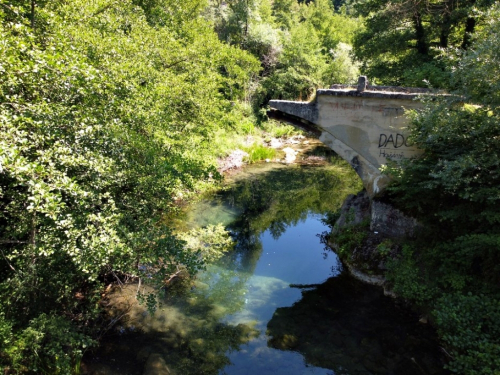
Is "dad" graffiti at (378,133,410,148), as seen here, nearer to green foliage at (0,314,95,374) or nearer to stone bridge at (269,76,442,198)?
stone bridge at (269,76,442,198)

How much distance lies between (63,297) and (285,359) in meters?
4.79

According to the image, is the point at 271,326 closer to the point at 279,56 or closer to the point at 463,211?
the point at 463,211

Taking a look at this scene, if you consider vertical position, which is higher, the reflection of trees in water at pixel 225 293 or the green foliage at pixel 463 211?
the green foliage at pixel 463 211

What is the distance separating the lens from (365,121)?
1005 cm

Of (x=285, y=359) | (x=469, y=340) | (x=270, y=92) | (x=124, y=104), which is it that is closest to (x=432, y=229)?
(x=469, y=340)

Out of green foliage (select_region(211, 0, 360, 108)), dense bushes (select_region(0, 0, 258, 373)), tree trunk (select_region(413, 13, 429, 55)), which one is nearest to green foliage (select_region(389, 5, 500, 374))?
dense bushes (select_region(0, 0, 258, 373))

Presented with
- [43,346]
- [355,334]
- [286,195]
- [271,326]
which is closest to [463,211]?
[355,334]

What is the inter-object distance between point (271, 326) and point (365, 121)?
6311 mm

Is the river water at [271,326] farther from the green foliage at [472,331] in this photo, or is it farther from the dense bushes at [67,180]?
the dense bushes at [67,180]

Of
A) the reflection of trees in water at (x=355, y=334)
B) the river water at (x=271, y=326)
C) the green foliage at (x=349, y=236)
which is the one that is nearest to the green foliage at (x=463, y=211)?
the reflection of trees in water at (x=355, y=334)

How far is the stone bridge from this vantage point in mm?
9758

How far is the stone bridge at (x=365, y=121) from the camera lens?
384 inches

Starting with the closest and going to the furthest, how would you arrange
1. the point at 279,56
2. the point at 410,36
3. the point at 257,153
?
1. the point at 410,36
2. the point at 257,153
3. the point at 279,56

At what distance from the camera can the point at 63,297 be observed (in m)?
6.89
